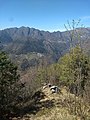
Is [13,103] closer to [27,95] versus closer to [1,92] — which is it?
[1,92]

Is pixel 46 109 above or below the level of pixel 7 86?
below

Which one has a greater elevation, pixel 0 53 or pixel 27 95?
pixel 0 53

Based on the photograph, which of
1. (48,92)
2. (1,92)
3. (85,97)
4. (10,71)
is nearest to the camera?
(85,97)

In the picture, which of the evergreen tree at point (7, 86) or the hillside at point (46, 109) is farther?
the evergreen tree at point (7, 86)

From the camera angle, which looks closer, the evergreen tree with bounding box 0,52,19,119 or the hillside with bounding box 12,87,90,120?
the hillside with bounding box 12,87,90,120

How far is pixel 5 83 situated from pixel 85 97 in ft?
65.0

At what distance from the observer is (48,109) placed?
24.9m

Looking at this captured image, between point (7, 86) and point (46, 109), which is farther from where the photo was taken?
point (7, 86)

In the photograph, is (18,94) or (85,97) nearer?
(85,97)

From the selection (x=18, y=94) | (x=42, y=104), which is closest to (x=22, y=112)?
(x=42, y=104)

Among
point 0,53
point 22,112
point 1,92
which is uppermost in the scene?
point 0,53

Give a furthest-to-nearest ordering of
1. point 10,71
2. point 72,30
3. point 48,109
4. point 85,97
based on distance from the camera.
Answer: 1. point 10,71
2. point 48,109
3. point 85,97
4. point 72,30

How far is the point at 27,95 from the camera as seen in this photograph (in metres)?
33.9

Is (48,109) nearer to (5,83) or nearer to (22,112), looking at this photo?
(22,112)
